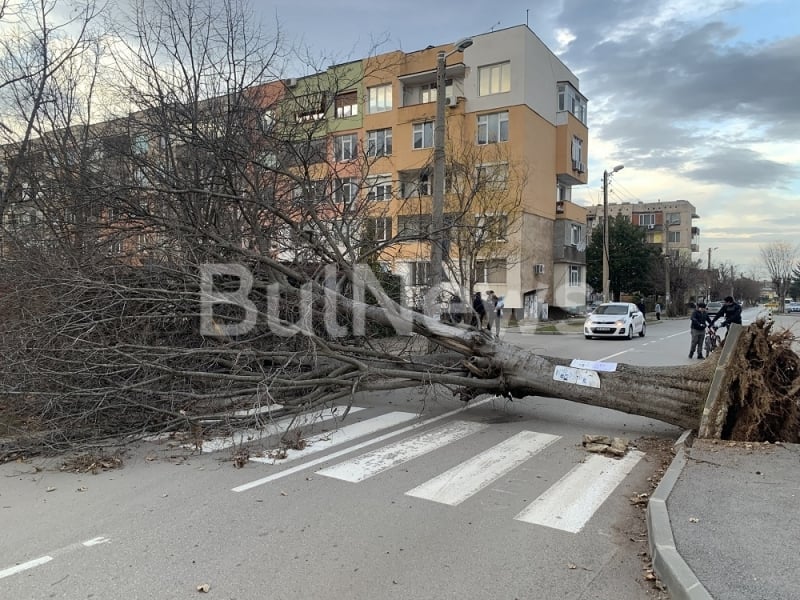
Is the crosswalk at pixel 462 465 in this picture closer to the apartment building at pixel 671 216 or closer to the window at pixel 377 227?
the window at pixel 377 227

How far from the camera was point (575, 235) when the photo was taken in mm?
38812

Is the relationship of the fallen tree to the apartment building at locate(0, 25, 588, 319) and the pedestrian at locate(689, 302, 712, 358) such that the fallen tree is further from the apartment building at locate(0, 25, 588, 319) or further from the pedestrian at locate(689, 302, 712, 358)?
the pedestrian at locate(689, 302, 712, 358)

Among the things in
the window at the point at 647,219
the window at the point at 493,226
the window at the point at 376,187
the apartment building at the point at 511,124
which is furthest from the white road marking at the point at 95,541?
the window at the point at 647,219

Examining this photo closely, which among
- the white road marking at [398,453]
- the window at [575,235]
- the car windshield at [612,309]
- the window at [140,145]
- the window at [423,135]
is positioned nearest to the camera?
the white road marking at [398,453]

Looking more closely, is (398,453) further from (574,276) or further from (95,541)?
(574,276)

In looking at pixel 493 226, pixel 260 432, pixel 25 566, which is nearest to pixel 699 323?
pixel 493 226

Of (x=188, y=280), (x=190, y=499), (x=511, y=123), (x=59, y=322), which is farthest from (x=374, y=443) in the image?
(x=511, y=123)

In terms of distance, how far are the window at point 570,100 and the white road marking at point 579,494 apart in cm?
3408

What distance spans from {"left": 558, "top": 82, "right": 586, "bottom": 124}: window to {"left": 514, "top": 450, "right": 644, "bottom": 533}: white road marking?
112 ft

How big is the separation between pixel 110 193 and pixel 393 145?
27017mm

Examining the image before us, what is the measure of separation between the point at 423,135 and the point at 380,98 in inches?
168

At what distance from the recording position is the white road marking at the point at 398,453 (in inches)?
226

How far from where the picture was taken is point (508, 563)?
12.3 feet

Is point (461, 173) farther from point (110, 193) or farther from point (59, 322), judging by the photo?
point (59, 322)
